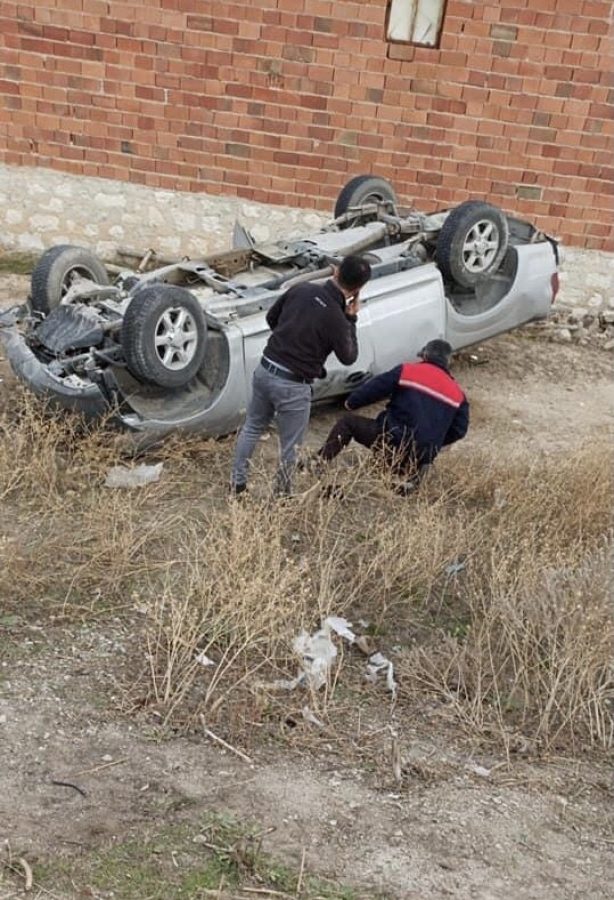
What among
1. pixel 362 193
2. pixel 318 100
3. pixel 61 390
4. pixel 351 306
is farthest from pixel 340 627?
pixel 318 100

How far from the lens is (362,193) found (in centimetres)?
838

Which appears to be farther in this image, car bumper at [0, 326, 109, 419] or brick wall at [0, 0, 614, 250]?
brick wall at [0, 0, 614, 250]

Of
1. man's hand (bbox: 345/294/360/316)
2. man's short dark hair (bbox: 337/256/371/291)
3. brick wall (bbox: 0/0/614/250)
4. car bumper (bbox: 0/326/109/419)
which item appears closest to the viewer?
man's short dark hair (bbox: 337/256/371/291)

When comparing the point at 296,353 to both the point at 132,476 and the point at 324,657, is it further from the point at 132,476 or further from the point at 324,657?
the point at 324,657

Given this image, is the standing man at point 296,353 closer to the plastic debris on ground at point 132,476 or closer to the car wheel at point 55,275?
the plastic debris on ground at point 132,476

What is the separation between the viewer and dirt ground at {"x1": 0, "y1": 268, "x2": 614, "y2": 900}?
3.39 meters

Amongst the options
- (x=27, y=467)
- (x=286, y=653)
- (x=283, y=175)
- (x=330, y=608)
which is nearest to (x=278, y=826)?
(x=286, y=653)

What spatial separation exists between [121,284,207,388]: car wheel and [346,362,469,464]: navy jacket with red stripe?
125 cm

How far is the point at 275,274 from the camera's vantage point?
7262 millimetres

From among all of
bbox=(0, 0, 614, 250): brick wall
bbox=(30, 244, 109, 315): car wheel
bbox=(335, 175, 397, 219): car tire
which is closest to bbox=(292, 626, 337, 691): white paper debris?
bbox=(30, 244, 109, 315): car wheel

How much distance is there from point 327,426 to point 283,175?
3.47 metres

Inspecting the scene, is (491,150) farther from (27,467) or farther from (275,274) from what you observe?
(27,467)

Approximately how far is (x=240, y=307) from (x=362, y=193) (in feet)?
7.94

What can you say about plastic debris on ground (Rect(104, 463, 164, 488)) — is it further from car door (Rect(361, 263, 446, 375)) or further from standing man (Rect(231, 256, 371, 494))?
car door (Rect(361, 263, 446, 375))
